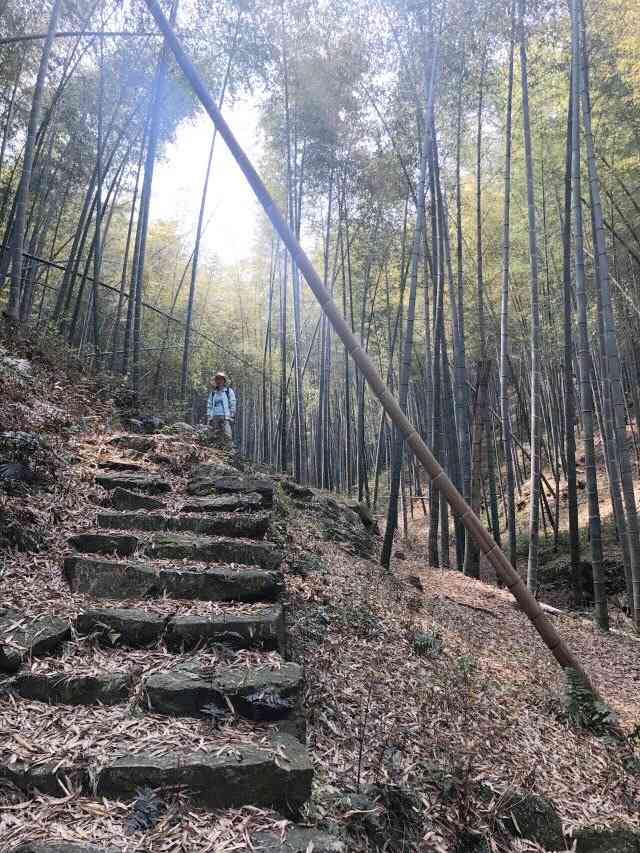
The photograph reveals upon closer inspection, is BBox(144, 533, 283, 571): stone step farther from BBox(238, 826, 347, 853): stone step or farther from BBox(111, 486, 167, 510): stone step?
BBox(238, 826, 347, 853): stone step

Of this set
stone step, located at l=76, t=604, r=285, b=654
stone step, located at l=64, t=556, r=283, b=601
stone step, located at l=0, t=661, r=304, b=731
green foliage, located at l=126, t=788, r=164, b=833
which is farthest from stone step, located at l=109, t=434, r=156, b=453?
green foliage, located at l=126, t=788, r=164, b=833

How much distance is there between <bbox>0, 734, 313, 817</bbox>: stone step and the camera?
132 cm

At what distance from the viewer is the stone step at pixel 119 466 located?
10.6ft

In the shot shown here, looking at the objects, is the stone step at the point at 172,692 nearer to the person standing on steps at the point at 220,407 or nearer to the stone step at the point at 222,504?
the stone step at the point at 222,504

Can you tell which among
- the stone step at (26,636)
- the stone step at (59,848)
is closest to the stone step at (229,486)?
the stone step at (26,636)

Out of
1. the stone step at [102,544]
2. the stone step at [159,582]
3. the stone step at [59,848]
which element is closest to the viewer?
the stone step at [59,848]

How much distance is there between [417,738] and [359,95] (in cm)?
831

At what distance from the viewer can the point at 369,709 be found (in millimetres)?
2072

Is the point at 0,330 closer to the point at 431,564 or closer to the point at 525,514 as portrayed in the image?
the point at 431,564

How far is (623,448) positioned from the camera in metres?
4.70

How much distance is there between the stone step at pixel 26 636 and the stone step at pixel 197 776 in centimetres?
41

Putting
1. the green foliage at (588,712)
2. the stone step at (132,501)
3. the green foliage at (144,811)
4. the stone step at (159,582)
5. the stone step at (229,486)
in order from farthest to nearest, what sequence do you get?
the stone step at (229,486) → the stone step at (132,501) → the green foliage at (588,712) → the stone step at (159,582) → the green foliage at (144,811)

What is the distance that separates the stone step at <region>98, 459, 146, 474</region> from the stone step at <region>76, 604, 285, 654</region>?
140cm

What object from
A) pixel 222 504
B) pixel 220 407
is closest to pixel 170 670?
pixel 222 504
